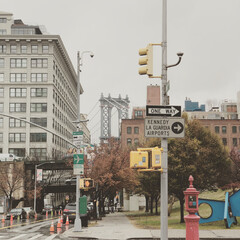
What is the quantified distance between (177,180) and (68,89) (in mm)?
93441

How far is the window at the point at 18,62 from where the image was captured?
9769cm

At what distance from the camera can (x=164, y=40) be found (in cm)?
1241

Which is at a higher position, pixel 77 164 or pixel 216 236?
pixel 77 164

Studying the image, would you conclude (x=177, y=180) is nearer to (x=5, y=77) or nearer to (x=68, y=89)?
(x=5, y=77)

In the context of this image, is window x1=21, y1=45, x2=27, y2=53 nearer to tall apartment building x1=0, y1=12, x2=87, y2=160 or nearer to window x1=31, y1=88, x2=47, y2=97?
tall apartment building x1=0, y1=12, x2=87, y2=160

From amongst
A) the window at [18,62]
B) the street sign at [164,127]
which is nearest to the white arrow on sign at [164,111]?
the street sign at [164,127]

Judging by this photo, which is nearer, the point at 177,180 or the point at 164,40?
the point at 164,40

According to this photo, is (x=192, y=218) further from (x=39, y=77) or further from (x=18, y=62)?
(x=18, y=62)

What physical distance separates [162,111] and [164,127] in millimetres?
464

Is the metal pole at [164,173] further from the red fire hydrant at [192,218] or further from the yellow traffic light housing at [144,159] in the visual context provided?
the red fire hydrant at [192,218]

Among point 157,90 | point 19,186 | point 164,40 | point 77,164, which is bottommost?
point 19,186

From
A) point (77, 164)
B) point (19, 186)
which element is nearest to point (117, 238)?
point (77, 164)

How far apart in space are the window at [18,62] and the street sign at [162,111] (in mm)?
89677

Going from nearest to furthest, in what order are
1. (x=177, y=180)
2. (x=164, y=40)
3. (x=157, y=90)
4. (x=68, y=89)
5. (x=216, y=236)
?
(x=164, y=40), (x=216, y=236), (x=177, y=180), (x=157, y=90), (x=68, y=89)
